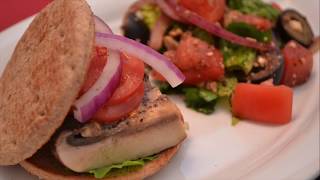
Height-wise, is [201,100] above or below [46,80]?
below

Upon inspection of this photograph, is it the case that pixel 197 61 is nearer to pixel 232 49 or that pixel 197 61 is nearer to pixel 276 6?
pixel 232 49

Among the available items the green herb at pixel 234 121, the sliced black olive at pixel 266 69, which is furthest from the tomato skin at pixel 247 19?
the green herb at pixel 234 121

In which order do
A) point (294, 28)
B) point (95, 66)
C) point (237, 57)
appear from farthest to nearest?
1. point (294, 28)
2. point (237, 57)
3. point (95, 66)

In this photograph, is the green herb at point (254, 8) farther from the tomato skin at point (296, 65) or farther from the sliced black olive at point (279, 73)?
the sliced black olive at point (279, 73)

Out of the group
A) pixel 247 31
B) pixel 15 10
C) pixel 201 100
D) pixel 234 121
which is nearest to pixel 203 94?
→ pixel 201 100

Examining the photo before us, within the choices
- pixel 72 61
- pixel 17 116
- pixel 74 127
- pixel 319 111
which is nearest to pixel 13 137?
pixel 17 116
